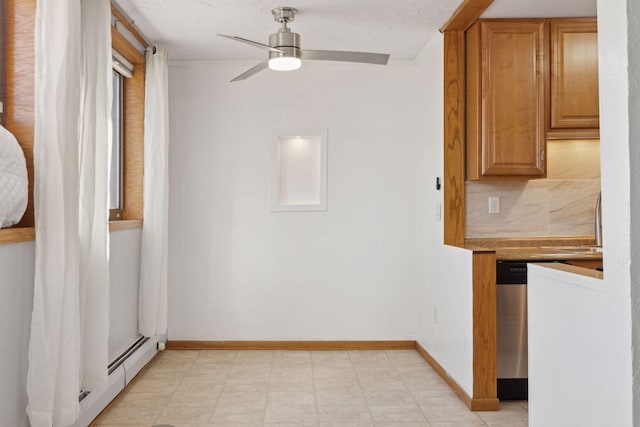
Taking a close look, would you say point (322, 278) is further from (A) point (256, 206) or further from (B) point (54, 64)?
(B) point (54, 64)

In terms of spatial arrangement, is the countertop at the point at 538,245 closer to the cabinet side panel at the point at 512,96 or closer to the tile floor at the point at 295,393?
the cabinet side panel at the point at 512,96

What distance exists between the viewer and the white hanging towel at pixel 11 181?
1944mm

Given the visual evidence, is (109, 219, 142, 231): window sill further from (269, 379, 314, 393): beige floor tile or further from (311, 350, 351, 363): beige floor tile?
(311, 350, 351, 363): beige floor tile

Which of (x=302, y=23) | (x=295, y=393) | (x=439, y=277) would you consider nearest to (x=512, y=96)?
(x=439, y=277)

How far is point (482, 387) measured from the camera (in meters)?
3.09

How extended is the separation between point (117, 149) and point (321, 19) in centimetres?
170

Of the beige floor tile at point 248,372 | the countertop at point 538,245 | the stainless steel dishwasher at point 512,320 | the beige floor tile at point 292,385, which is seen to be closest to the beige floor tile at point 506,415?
the stainless steel dishwasher at point 512,320

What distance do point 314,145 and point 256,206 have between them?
2.29ft

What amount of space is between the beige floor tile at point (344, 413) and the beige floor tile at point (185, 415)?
0.64 meters

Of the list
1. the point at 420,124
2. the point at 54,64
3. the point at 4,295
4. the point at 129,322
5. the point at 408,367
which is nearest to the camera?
the point at 4,295

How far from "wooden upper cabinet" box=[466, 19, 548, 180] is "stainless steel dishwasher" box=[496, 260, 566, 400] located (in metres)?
0.67

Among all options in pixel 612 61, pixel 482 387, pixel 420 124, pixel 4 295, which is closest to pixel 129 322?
pixel 4 295

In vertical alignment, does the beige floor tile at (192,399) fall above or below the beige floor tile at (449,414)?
below

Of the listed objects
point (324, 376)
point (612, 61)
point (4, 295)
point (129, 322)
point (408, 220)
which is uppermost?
point (612, 61)
